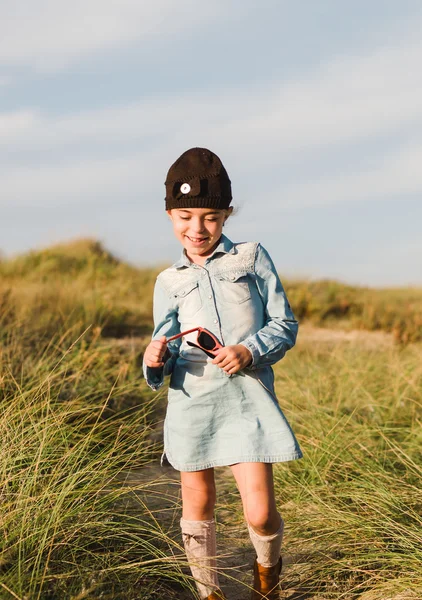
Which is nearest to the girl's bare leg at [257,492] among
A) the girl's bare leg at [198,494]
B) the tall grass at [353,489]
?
the girl's bare leg at [198,494]

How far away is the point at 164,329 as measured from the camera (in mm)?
3143

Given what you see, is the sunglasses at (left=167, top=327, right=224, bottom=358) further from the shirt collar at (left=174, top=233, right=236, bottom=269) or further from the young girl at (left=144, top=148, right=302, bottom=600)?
the shirt collar at (left=174, top=233, right=236, bottom=269)

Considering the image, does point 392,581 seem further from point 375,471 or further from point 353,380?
point 353,380

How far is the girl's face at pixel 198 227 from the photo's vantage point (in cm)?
299

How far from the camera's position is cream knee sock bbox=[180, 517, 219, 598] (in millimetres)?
3062

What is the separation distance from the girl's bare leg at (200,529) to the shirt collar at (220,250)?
0.88 meters

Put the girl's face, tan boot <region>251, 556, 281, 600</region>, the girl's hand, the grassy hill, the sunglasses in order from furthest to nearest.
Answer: the grassy hill < tan boot <region>251, 556, 281, 600</region> < the girl's face < the sunglasses < the girl's hand

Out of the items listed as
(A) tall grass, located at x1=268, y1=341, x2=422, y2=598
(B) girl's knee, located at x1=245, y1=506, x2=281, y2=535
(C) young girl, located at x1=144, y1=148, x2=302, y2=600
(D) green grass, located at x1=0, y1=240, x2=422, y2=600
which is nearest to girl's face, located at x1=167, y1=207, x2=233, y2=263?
(C) young girl, located at x1=144, y1=148, x2=302, y2=600

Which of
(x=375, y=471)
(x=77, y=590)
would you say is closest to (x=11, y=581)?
(x=77, y=590)

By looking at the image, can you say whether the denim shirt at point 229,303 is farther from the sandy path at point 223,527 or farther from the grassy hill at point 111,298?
the grassy hill at point 111,298

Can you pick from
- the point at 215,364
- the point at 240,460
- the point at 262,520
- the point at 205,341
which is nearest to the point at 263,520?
the point at 262,520

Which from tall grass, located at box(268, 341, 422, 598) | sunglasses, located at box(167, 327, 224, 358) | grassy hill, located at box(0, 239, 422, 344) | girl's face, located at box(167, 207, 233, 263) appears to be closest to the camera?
sunglasses, located at box(167, 327, 224, 358)

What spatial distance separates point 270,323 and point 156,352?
49cm

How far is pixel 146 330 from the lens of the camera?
387 inches
